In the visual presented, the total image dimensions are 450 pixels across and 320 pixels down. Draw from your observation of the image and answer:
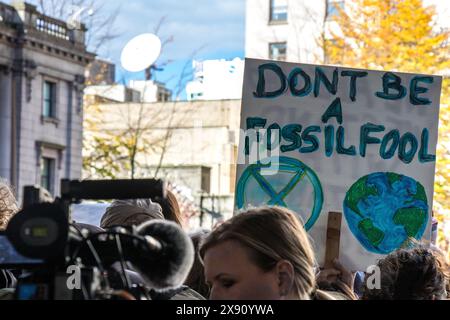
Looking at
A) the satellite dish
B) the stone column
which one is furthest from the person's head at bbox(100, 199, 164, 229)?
the stone column

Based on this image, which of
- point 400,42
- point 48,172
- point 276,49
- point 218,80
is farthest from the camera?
point 276,49

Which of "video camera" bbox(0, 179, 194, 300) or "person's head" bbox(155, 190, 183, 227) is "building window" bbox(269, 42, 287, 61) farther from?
"video camera" bbox(0, 179, 194, 300)

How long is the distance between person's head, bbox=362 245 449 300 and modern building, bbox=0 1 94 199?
34304 mm

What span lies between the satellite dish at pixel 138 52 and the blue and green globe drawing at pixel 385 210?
5.53 meters

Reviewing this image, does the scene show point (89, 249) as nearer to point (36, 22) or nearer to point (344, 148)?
point (344, 148)

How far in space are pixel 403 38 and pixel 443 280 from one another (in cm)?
2129

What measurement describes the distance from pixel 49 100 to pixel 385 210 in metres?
37.7

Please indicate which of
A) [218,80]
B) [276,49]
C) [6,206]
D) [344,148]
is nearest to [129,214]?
[6,206]

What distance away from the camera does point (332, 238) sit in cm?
516

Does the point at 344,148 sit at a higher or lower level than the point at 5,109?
higher

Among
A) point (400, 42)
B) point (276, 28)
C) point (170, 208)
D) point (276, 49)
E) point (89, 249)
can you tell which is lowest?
point (170, 208)

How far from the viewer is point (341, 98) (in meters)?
5.50

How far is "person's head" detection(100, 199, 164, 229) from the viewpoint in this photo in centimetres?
507
